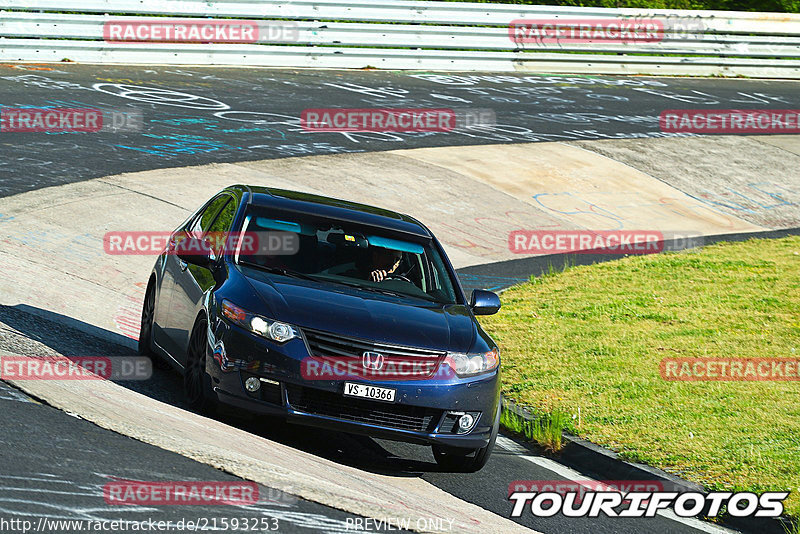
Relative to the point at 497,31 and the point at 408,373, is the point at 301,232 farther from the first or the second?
the point at 497,31

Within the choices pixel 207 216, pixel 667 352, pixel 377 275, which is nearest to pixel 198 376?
pixel 377 275

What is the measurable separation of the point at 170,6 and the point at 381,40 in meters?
5.39

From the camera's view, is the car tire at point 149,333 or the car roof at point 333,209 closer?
the car roof at point 333,209

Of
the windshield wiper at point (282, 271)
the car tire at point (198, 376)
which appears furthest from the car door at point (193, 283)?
the windshield wiper at point (282, 271)

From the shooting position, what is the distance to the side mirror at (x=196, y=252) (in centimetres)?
772

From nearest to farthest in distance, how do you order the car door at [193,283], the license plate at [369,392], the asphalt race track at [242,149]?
the asphalt race track at [242,149], the license plate at [369,392], the car door at [193,283]

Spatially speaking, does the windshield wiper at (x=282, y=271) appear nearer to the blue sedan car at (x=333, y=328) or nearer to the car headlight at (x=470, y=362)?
the blue sedan car at (x=333, y=328)

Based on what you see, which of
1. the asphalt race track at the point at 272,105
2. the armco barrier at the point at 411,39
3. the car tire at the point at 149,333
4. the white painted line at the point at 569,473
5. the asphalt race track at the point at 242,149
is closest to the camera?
the asphalt race track at the point at 242,149

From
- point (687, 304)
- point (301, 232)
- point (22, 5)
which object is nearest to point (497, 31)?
point (22, 5)

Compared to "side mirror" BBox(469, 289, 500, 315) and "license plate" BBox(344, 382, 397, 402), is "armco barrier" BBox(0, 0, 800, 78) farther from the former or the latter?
"license plate" BBox(344, 382, 397, 402)

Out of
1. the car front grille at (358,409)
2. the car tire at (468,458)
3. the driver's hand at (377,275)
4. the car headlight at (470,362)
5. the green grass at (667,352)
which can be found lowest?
the green grass at (667,352)

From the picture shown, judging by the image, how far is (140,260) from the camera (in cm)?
1290

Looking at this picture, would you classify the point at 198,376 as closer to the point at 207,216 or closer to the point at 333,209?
the point at 333,209

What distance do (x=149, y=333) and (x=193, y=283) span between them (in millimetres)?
1157
